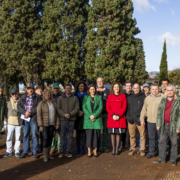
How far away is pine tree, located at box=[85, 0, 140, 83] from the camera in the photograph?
749 inches

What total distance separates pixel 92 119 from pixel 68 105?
2.53 ft

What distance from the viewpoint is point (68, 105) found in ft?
18.6

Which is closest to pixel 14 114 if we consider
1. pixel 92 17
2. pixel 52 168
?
pixel 52 168

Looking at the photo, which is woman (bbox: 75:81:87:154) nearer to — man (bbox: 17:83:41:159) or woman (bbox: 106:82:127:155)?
woman (bbox: 106:82:127:155)

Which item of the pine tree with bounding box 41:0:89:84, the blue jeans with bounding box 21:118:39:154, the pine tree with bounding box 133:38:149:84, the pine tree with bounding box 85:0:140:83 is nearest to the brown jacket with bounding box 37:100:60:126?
the blue jeans with bounding box 21:118:39:154

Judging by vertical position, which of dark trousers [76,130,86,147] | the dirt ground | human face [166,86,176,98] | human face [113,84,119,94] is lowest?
the dirt ground

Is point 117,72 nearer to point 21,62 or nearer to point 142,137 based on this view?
point 21,62

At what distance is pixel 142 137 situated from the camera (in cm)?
565

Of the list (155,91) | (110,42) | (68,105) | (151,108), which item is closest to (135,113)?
(151,108)

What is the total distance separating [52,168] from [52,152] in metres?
1.19

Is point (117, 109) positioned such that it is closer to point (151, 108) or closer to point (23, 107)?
point (151, 108)

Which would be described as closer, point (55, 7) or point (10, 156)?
point (10, 156)

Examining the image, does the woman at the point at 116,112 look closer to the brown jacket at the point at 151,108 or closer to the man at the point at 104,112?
the man at the point at 104,112

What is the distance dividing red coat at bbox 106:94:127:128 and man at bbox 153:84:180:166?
999mm
